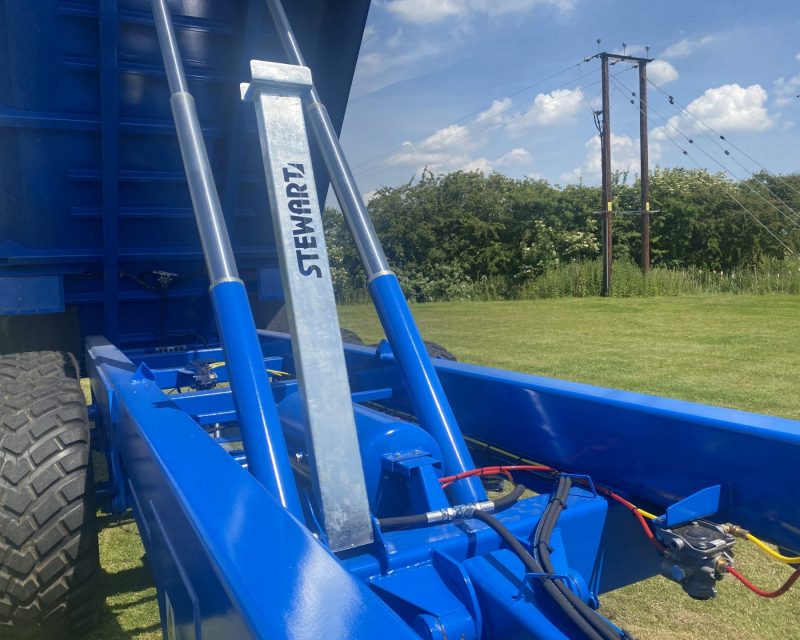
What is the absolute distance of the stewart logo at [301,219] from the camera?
2.13m

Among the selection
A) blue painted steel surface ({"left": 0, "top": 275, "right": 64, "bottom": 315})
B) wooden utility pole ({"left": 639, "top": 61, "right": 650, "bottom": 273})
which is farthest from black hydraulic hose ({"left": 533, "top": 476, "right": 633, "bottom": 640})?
wooden utility pole ({"left": 639, "top": 61, "right": 650, "bottom": 273})

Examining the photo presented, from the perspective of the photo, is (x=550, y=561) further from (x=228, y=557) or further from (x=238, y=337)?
(x=238, y=337)

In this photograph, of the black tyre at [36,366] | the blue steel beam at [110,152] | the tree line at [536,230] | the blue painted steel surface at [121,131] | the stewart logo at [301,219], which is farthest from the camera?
the tree line at [536,230]

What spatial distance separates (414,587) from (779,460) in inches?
40.5

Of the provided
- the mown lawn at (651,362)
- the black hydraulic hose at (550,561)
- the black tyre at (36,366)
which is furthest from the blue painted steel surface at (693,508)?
the black tyre at (36,366)

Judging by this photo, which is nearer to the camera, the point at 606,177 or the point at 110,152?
the point at 110,152

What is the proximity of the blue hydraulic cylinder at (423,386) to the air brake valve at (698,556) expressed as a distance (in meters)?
0.58

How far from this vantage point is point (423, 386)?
8.15ft

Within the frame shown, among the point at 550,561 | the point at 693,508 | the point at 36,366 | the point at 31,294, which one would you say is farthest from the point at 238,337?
the point at 31,294

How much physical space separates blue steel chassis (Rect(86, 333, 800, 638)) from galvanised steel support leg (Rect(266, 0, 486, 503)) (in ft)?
0.40

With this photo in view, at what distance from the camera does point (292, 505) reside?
1915 millimetres

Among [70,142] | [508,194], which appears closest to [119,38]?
[70,142]

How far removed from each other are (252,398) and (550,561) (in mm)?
921

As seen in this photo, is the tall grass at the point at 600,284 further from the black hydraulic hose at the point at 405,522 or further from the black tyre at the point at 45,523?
the black hydraulic hose at the point at 405,522
